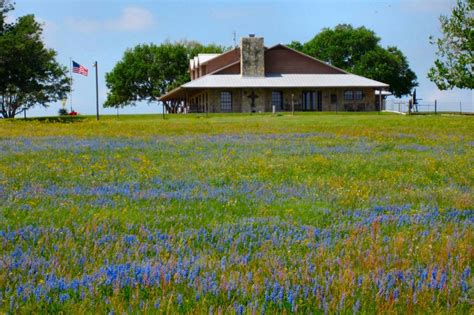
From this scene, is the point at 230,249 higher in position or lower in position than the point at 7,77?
lower

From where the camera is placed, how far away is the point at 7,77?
5469 centimetres

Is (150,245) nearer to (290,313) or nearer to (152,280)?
(152,280)

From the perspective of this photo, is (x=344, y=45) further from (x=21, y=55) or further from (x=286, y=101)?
(x=21, y=55)

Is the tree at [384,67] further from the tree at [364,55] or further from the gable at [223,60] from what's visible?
the gable at [223,60]

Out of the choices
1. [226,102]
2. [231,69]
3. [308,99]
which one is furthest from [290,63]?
[226,102]

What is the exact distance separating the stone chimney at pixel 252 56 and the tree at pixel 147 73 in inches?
970

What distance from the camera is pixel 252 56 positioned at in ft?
215

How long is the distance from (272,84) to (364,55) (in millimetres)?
36993

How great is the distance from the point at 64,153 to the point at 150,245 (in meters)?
10.8

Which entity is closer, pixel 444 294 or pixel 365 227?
pixel 444 294

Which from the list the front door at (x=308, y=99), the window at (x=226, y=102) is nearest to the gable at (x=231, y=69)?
the window at (x=226, y=102)

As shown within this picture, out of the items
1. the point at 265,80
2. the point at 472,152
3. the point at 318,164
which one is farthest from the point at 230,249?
the point at 265,80

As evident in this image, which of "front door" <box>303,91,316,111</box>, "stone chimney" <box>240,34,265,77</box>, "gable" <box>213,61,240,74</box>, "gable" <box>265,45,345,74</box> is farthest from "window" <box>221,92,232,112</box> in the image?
"front door" <box>303,91,316,111</box>

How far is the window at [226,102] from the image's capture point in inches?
2494
